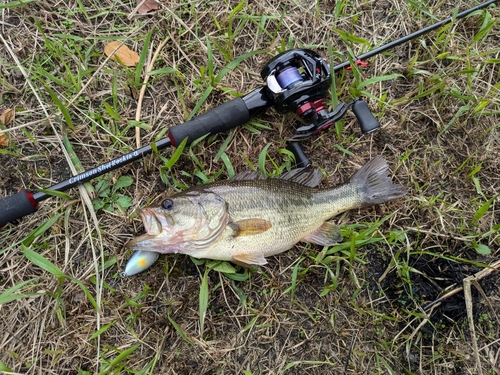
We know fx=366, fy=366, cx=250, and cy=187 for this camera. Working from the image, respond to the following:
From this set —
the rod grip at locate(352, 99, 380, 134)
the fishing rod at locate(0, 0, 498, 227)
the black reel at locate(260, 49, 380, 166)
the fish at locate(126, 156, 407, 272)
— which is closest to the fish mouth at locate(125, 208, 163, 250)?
the fish at locate(126, 156, 407, 272)

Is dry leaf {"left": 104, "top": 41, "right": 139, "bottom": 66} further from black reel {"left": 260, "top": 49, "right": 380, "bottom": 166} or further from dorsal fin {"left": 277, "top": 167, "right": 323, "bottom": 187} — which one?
dorsal fin {"left": 277, "top": 167, "right": 323, "bottom": 187}

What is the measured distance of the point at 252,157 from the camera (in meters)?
3.37

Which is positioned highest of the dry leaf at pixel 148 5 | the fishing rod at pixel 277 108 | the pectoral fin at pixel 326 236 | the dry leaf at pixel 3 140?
the dry leaf at pixel 148 5

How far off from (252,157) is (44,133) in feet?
6.26

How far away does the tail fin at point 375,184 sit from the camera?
124 inches

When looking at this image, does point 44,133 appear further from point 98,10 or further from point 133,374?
point 133,374

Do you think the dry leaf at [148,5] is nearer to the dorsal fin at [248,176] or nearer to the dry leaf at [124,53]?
the dry leaf at [124,53]

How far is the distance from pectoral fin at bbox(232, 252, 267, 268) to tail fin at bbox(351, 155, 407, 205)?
1.02 metres

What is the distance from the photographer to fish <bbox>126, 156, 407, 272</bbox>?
2.80m

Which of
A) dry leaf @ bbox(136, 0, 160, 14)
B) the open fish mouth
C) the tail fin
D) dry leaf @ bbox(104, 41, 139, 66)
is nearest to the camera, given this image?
the open fish mouth

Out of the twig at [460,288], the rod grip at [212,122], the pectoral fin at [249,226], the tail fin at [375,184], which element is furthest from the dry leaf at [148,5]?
the twig at [460,288]

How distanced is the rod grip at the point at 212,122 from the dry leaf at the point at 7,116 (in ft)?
5.05

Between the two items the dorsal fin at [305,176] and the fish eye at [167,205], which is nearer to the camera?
the fish eye at [167,205]

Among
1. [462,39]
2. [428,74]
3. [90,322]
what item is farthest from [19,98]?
[462,39]
